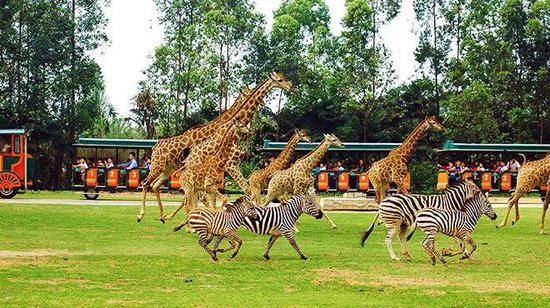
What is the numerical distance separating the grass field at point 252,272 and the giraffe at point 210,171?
3.49 ft

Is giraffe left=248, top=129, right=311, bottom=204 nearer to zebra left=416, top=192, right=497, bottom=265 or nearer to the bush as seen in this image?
zebra left=416, top=192, right=497, bottom=265

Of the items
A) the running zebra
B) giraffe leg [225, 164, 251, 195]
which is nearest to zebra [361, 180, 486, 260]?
the running zebra

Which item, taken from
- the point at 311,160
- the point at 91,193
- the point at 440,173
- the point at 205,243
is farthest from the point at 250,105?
the point at 440,173

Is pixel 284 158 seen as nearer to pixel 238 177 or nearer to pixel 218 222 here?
→ pixel 238 177

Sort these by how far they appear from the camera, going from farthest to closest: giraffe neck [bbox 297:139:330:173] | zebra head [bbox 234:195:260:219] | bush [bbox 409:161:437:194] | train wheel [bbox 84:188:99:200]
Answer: bush [bbox 409:161:437:194] → train wheel [bbox 84:188:99:200] → giraffe neck [bbox 297:139:330:173] → zebra head [bbox 234:195:260:219]

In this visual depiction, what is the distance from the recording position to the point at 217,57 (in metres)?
59.3

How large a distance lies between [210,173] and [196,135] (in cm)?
321

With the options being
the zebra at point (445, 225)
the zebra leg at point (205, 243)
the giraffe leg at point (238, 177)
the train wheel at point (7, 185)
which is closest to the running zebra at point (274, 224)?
the zebra leg at point (205, 243)

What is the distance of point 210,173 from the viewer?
22.9m

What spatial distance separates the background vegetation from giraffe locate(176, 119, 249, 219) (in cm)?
3230

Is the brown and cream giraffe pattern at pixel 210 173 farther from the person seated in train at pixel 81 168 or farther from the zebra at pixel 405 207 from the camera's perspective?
the person seated in train at pixel 81 168

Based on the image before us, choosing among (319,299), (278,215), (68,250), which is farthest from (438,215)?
(68,250)

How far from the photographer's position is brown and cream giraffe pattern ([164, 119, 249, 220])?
22.8 m

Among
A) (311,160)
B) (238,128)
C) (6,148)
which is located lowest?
(311,160)
